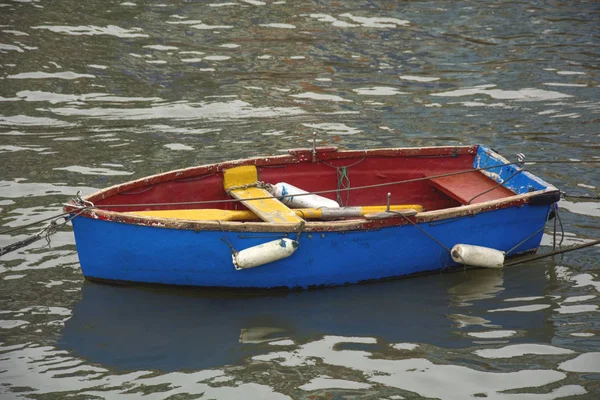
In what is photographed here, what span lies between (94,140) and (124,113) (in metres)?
1.38

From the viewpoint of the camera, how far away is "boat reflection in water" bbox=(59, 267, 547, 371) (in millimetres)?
8516

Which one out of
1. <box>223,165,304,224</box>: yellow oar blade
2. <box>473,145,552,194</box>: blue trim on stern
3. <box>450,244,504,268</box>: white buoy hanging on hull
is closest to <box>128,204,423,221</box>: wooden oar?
<box>223,165,304,224</box>: yellow oar blade

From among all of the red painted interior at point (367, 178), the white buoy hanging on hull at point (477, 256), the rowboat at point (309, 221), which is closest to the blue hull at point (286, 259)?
the rowboat at point (309, 221)

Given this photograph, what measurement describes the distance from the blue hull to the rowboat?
1cm

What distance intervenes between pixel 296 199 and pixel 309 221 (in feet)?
1.65

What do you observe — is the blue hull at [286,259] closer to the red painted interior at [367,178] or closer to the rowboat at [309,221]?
the rowboat at [309,221]

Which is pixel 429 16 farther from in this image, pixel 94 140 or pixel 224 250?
pixel 224 250

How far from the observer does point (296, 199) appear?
10.5m

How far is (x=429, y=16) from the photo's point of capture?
20438mm

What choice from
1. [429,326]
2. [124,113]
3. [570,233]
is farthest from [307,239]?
[124,113]

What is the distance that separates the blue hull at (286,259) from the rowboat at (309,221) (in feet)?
0.04

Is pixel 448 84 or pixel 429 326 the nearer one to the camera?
pixel 429 326

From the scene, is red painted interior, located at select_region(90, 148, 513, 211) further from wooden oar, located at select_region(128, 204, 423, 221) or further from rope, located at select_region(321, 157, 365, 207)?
wooden oar, located at select_region(128, 204, 423, 221)

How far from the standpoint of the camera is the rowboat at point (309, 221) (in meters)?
9.03
